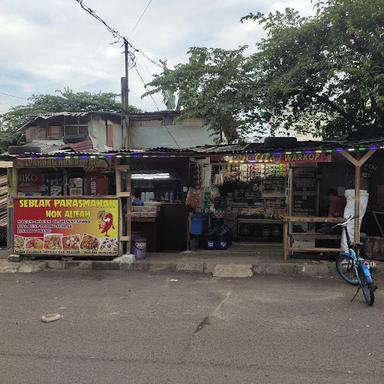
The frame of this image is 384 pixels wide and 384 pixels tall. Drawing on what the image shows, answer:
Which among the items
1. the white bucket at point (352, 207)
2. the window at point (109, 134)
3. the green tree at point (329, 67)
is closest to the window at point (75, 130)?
the window at point (109, 134)

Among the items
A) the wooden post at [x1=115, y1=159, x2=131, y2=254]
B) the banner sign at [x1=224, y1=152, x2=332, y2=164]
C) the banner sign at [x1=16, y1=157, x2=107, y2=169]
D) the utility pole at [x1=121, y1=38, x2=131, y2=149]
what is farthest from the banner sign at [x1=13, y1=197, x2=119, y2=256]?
the utility pole at [x1=121, y1=38, x2=131, y2=149]

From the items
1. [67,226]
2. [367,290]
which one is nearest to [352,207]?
[367,290]

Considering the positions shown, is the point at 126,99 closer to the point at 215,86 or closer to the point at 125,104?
the point at 125,104

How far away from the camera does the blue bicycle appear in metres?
6.59

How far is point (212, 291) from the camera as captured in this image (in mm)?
7719

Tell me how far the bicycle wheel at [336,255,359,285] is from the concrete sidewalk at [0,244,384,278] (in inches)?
27.3

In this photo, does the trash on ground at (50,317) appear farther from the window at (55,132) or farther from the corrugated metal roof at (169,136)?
the window at (55,132)

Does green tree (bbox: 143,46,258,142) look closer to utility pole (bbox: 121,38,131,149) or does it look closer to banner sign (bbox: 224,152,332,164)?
banner sign (bbox: 224,152,332,164)

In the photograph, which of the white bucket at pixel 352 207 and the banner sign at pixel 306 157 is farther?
the white bucket at pixel 352 207

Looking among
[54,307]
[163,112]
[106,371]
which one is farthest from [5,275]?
[163,112]

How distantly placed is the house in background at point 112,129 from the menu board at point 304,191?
12907 mm

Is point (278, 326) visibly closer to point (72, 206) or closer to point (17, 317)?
point (17, 317)

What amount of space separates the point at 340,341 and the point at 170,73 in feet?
34.1

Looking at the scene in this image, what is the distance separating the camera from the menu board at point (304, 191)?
10.5m
